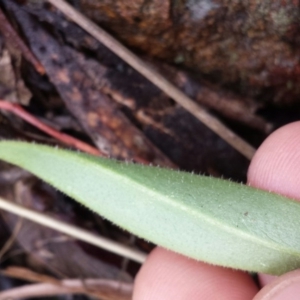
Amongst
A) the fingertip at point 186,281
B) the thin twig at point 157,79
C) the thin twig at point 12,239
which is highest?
the thin twig at point 157,79

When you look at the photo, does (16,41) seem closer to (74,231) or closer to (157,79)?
(157,79)

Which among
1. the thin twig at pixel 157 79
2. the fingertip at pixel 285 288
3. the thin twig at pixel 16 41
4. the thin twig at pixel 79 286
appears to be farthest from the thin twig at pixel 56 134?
the fingertip at pixel 285 288

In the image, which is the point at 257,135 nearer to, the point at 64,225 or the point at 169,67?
the point at 169,67

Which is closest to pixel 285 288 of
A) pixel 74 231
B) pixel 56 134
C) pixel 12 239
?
pixel 74 231

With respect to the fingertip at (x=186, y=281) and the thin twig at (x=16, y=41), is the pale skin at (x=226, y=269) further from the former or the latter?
the thin twig at (x=16, y=41)

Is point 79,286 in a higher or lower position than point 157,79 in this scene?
lower

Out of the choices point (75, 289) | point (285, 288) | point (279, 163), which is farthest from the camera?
point (75, 289)

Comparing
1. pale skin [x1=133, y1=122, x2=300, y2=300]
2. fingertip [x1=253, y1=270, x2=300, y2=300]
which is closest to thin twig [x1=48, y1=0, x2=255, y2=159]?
pale skin [x1=133, y1=122, x2=300, y2=300]
